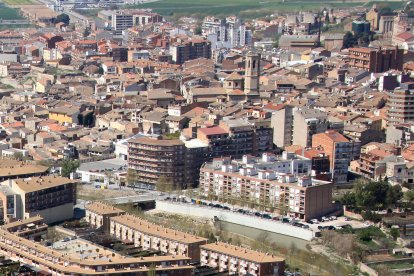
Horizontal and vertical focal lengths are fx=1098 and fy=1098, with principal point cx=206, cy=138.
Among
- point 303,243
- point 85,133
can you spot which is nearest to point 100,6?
point 85,133

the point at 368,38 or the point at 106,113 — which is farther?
the point at 368,38

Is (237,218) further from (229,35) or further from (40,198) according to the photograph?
(229,35)

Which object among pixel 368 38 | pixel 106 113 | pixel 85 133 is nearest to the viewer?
pixel 85 133

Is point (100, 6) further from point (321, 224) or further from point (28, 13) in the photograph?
point (321, 224)

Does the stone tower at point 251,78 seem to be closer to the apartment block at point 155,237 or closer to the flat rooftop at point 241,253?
the apartment block at point 155,237

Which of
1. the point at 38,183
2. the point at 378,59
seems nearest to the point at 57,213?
the point at 38,183

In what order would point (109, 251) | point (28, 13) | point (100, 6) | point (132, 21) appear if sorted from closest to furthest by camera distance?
point (109, 251) < point (132, 21) < point (28, 13) < point (100, 6)

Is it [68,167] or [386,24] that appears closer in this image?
[68,167]
